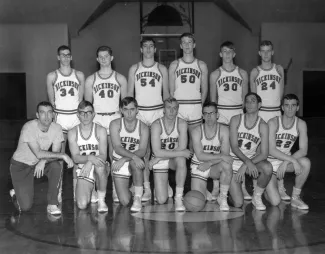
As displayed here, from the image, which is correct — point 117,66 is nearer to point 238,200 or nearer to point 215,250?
point 238,200

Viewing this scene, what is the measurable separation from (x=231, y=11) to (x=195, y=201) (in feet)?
34.7

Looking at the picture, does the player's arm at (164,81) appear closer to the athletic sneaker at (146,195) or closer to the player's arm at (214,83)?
the player's arm at (214,83)

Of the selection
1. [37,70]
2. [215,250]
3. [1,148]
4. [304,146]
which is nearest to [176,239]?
[215,250]

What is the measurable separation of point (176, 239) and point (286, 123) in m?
2.40

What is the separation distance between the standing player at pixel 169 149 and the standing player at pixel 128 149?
16 centimetres

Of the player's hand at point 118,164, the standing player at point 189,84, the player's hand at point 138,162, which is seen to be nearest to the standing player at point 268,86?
the standing player at point 189,84

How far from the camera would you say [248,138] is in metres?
6.84

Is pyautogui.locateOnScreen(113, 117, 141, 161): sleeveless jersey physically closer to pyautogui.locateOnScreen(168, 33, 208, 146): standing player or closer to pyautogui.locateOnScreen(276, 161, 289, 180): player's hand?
pyautogui.locateOnScreen(168, 33, 208, 146): standing player

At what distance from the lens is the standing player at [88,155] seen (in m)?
6.54

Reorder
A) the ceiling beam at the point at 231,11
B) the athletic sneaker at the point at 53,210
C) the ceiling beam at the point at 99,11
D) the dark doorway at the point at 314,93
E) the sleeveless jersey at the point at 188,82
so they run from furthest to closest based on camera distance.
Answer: the ceiling beam at the point at 99,11 < the ceiling beam at the point at 231,11 < the dark doorway at the point at 314,93 < the sleeveless jersey at the point at 188,82 < the athletic sneaker at the point at 53,210

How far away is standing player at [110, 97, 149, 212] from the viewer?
21.5 feet

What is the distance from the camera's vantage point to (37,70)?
15234 mm

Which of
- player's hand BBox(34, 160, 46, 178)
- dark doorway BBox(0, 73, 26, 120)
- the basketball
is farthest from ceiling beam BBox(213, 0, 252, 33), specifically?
player's hand BBox(34, 160, 46, 178)

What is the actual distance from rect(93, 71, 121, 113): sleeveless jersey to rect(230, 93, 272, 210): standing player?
1547 mm
